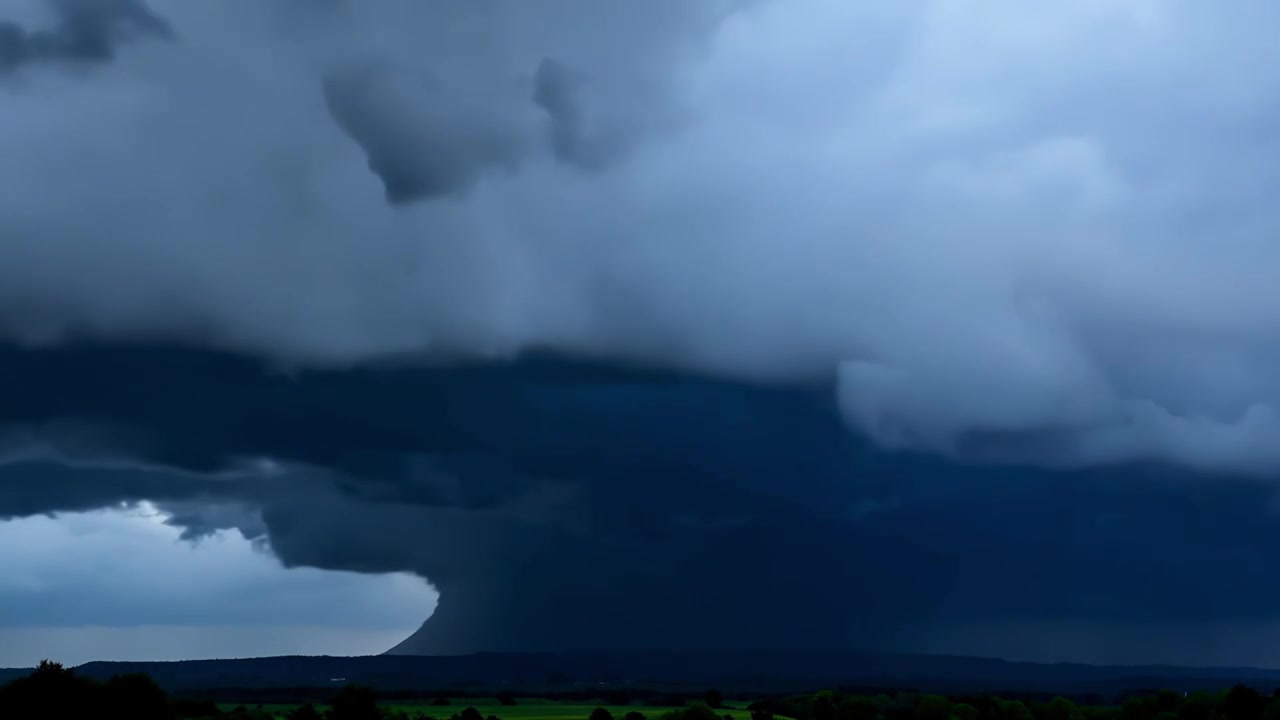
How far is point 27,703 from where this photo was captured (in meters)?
122

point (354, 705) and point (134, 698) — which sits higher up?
point (134, 698)

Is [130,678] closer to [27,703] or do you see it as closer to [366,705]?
[27,703]

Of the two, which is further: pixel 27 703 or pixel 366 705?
pixel 366 705

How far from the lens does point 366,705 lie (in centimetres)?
18812

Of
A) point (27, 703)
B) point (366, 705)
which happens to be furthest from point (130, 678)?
point (366, 705)

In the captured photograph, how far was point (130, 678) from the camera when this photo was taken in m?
138

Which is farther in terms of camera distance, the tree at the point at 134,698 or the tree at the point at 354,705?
the tree at the point at 354,705

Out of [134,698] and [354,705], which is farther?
[354,705]

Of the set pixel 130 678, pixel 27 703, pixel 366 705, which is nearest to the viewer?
pixel 27 703

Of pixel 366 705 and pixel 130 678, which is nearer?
pixel 130 678

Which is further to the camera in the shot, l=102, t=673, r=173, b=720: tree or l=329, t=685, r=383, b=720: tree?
l=329, t=685, r=383, b=720: tree

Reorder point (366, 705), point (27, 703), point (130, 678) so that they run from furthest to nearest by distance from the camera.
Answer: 1. point (366, 705)
2. point (130, 678)
3. point (27, 703)

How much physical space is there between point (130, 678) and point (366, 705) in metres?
54.8

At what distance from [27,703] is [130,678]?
15882mm
